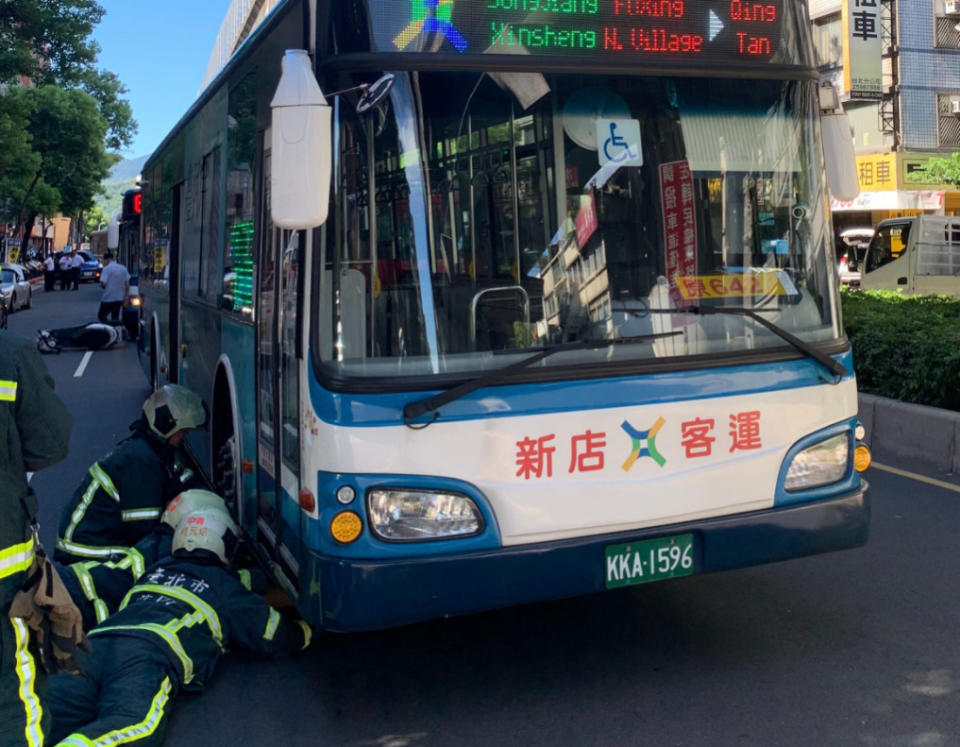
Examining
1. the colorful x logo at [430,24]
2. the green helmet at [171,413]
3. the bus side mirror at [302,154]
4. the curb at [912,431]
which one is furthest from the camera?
the curb at [912,431]

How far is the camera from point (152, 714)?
399cm

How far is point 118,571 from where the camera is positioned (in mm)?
5148

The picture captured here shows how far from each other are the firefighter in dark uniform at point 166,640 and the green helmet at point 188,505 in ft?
0.21

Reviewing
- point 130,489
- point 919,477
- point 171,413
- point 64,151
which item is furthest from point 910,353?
point 64,151

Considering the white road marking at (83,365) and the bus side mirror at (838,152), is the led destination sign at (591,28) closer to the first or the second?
the bus side mirror at (838,152)

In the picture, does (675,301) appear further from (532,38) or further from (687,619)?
(687,619)

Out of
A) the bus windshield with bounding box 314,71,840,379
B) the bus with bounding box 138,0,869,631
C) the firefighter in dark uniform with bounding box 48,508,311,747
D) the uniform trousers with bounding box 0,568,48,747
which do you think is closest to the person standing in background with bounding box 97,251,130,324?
the firefighter in dark uniform with bounding box 48,508,311,747

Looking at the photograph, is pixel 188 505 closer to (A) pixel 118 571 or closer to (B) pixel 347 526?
(A) pixel 118 571

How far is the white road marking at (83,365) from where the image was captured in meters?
16.3

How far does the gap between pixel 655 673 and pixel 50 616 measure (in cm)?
248

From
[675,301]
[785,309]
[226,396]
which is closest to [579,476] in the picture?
[675,301]

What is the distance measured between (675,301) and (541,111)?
2.90 ft

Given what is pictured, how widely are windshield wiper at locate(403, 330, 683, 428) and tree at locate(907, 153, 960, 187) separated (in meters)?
33.1

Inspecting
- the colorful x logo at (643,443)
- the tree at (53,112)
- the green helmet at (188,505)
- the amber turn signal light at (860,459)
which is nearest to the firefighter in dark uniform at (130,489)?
the green helmet at (188,505)
